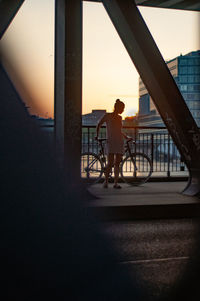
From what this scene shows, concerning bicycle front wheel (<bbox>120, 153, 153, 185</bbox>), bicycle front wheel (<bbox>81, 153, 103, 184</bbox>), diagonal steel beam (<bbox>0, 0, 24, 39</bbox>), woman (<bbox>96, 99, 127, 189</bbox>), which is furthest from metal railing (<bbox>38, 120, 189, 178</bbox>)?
diagonal steel beam (<bbox>0, 0, 24, 39</bbox>)

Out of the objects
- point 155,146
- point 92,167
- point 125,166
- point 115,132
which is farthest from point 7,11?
point 155,146

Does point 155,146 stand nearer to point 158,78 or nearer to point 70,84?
point 158,78

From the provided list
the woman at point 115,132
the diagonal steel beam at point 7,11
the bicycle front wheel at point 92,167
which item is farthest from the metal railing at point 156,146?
the diagonal steel beam at point 7,11

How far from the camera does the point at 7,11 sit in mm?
7598

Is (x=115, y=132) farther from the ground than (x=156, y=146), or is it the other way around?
(x=115, y=132)

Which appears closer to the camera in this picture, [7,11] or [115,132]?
[7,11]

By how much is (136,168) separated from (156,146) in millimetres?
1540

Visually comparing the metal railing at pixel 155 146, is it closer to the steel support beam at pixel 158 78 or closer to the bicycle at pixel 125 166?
the bicycle at pixel 125 166

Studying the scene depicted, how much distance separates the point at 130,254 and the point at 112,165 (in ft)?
17.1

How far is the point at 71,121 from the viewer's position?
728cm

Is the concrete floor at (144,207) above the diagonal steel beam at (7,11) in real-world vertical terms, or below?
below

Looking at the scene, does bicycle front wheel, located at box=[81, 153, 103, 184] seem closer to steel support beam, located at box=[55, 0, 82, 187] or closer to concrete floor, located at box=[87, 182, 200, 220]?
concrete floor, located at box=[87, 182, 200, 220]

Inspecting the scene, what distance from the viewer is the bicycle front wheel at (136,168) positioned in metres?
10.0

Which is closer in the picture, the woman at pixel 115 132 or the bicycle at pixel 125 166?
the woman at pixel 115 132
